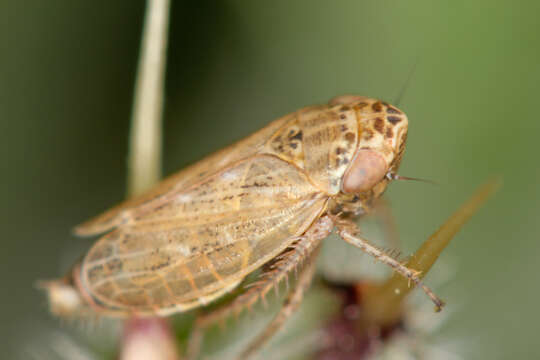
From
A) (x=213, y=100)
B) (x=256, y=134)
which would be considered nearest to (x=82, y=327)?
(x=256, y=134)

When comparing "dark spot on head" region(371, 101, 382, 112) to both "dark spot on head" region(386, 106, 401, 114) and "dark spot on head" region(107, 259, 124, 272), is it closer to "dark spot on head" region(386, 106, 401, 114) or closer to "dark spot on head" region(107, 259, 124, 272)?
"dark spot on head" region(386, 106, 401, 114)

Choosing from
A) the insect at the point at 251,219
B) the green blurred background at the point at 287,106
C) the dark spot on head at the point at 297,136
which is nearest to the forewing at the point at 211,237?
the insect at the point at 251,219

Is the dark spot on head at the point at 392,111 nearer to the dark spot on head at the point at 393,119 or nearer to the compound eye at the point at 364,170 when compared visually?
the dark spot on head at the point at 393,119

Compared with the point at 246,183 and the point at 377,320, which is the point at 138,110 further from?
the point at 377,320

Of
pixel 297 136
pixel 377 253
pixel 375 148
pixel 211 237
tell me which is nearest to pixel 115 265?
pixel 211 237

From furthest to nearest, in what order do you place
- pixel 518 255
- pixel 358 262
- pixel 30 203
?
1. pixel 30 203
2. pixel 518 255
3. pixel 358 262

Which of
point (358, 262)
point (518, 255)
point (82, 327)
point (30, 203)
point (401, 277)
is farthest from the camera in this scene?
point (30, 203)

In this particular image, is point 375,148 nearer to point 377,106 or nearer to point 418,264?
point 377,106
